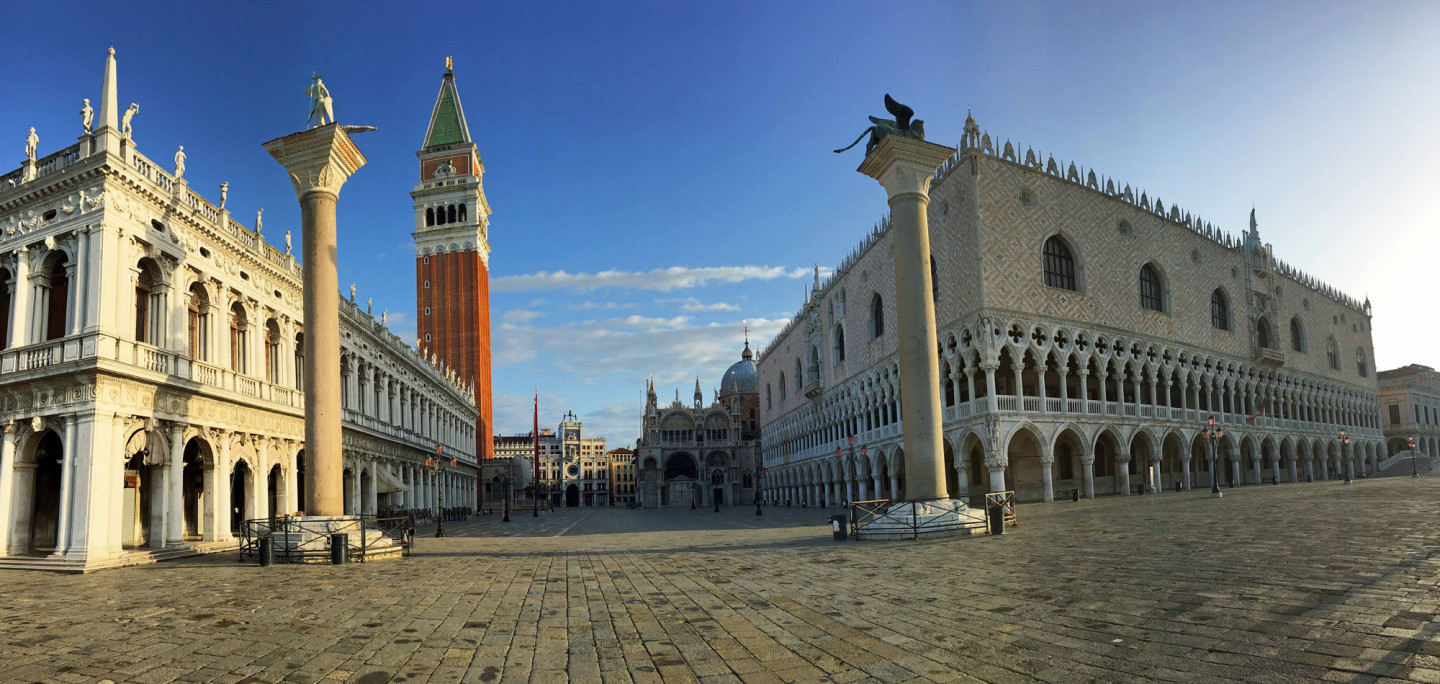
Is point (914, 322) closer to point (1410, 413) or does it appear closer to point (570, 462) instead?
point (1410, 413)

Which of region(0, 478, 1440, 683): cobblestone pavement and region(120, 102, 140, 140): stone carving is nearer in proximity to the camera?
region(0, 478, 1440, 683): cobblestone pavement

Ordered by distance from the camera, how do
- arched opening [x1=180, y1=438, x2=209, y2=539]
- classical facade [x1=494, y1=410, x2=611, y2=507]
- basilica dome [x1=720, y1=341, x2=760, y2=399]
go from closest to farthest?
arched opening [x1=180, y1=438, x2=209, y2=539] < basilica dome [x1=720, y1=341, x2=760, y2=399] < classical facade [x1=494, y1=410, x2=611, y2=507]

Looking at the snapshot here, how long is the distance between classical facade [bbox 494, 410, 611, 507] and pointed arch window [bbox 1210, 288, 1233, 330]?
363 feet

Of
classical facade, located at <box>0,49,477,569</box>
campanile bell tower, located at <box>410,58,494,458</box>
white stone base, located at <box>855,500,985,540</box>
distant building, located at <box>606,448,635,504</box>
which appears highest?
campanile bell tower, located at <box>410,58,494,458</box>

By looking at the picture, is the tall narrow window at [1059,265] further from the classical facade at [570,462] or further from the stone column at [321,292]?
the classical facade at [570,462]

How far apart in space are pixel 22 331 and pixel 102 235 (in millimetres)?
3584

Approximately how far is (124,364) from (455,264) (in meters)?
67.5

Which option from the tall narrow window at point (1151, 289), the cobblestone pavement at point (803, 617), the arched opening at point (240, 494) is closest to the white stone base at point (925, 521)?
the cobblestone pavement at point (803, 617)

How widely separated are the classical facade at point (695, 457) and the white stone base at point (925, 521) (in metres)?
78.2

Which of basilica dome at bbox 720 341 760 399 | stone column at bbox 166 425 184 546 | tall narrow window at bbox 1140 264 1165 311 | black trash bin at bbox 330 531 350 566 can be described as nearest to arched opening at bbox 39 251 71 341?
stone column at bbox 166 425 184 546

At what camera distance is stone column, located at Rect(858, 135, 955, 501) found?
20.2 meters

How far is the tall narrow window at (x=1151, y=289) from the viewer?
45281 mm

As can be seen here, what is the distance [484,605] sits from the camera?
10461 millimetres

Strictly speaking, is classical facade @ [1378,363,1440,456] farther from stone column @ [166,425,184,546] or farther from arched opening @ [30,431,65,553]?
arched opening @ [30,431,65,553]
